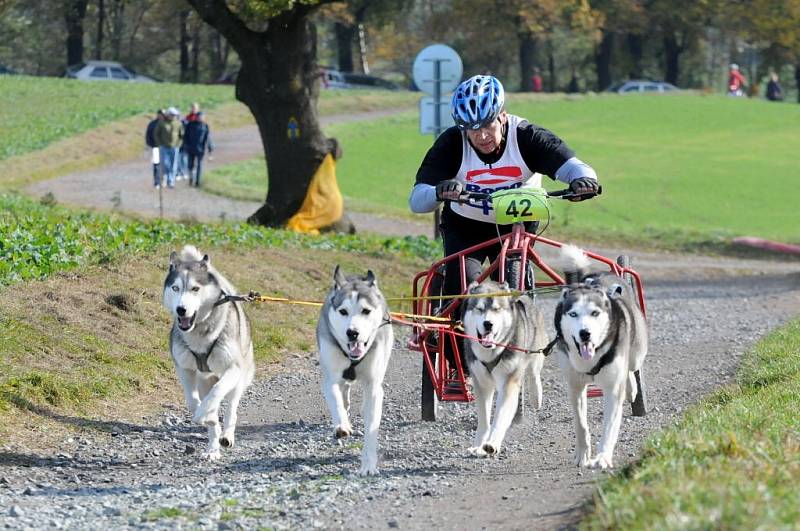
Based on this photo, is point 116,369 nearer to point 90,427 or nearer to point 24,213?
point 90,427

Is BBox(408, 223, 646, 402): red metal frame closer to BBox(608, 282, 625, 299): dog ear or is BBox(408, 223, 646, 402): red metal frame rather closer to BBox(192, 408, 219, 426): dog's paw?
BBox(608, 282, 625, 299): dog ear

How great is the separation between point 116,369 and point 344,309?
3.56 m

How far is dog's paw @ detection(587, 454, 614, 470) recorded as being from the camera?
719cm

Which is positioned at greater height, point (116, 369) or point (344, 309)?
point (344, 309)

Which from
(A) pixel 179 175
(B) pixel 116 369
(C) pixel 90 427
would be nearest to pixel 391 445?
(C) pixel 90 427

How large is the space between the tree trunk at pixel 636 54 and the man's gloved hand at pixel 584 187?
232 ft

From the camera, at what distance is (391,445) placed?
333 inches

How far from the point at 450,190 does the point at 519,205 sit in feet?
1.45

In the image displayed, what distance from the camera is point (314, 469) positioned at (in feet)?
25.1

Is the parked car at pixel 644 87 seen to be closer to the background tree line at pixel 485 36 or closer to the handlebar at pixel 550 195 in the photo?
the background tree line at pixel 485 36

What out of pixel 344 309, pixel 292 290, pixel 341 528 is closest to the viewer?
pixel 341 528

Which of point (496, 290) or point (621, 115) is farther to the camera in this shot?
point (621, 115)

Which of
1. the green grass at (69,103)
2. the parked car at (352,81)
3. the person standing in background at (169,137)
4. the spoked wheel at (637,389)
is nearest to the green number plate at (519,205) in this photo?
the spoked wheel at (637,389)

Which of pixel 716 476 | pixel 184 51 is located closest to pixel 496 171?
pixel 716 476
